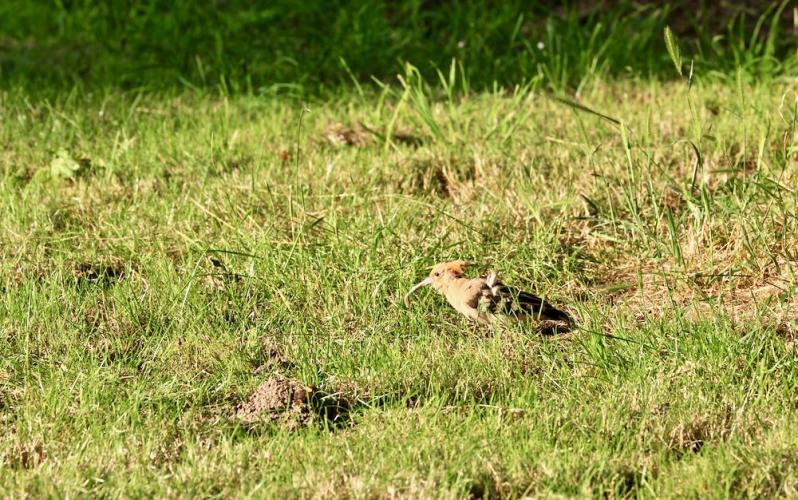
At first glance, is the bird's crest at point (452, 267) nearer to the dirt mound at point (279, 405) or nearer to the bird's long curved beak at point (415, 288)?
the bird's long curved beak at point (415, 288)

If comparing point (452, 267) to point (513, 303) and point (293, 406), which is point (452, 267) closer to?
point (513, 303)

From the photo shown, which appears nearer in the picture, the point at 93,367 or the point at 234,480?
the point at 234,480

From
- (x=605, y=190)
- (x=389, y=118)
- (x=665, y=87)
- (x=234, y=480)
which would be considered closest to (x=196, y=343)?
(x=234, y=480)

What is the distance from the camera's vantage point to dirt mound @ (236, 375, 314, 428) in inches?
121

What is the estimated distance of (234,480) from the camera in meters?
2.82

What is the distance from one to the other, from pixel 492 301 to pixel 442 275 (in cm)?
23

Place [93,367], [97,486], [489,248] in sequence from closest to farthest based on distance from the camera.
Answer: [97,486] → [93,367] → [489,248]

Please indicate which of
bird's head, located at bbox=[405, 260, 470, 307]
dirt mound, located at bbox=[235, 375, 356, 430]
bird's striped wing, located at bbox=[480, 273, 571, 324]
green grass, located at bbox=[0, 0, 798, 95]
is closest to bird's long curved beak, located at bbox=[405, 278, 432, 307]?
bird's head, located at bbox=[405, 260, 470, 307]

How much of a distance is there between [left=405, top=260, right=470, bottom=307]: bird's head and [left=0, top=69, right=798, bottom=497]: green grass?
66 millimetres

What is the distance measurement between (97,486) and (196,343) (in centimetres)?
77

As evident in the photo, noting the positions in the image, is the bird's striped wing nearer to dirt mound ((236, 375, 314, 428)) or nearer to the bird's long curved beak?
the bird's long curved beak

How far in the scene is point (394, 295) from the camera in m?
3.79

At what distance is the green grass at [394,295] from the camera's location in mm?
2873

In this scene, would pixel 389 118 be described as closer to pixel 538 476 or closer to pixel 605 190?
pixel 605 190
